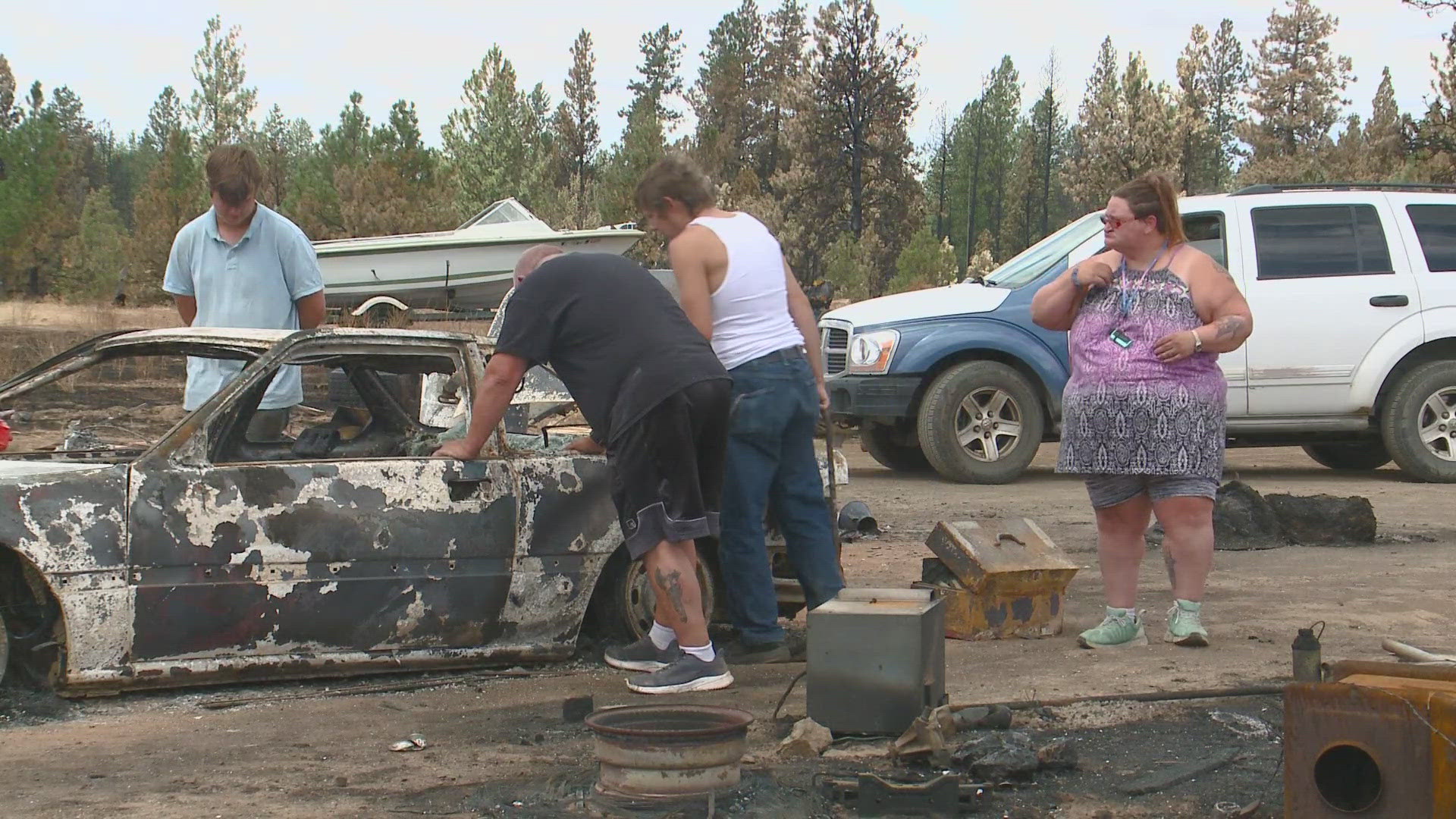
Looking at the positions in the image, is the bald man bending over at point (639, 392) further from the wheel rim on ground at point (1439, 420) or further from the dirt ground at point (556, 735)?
the wheel rim on ground at point (1439, 420)

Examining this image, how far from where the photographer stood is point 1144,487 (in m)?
5.35

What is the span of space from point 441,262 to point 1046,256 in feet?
47.4

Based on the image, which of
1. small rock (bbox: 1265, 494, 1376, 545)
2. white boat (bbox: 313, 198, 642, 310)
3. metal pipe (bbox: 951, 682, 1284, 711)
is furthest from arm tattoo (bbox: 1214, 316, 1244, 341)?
white boat (bbox: 313, 198, 642, 310)

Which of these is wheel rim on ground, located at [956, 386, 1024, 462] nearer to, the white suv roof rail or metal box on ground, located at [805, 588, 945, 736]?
the white suv roof rail

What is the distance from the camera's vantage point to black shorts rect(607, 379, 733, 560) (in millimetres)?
4605

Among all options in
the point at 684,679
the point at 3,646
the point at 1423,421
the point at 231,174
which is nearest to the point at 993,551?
the point at 684,679

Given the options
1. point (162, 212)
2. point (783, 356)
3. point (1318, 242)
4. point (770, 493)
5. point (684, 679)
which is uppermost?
point (162, 212)

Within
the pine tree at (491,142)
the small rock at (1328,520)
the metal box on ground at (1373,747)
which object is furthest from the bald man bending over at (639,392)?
the pine tree at (491,142)

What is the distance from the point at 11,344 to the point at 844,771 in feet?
51.1

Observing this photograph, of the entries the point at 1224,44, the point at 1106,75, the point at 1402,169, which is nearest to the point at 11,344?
the point at 1402,169

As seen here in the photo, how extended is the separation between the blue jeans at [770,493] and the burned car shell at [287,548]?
453 millimetres

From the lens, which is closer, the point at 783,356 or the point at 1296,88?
the point at 783,356

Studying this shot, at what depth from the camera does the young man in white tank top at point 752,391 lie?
511cm

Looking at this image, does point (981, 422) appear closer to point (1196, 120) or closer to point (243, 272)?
point (243, 272)
